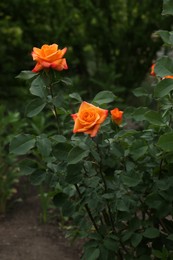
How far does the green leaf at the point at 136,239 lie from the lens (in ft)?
7.75

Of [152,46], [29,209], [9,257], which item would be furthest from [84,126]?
[152,46]

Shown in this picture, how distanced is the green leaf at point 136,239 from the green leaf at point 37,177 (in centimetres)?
44

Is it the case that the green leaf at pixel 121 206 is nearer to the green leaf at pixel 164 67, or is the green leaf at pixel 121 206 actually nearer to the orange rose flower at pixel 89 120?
the orange rose flower at pixel 89 120

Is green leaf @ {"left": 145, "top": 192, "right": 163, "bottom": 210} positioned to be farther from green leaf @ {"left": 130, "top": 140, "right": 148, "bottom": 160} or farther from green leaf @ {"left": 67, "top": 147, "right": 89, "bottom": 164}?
green leaf @ {"left": 67, "top": 147, "right": 89, "bottom": 164}

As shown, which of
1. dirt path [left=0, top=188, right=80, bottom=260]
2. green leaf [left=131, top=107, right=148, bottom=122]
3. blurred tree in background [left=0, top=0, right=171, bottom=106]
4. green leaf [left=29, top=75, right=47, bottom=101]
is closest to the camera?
green leaf [left=29, top=75, right=47, bottom=101]

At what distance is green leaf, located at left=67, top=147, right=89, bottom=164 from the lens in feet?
Result: 6.94

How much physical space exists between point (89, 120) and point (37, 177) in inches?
16.4

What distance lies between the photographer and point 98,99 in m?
2.42

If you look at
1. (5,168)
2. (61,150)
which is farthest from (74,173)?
(5,168)

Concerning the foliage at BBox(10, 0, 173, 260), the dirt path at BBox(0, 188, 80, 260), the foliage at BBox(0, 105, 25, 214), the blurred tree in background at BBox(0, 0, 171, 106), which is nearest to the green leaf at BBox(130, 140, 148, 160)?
the foliage at BBox(10, 0, 173, 260)

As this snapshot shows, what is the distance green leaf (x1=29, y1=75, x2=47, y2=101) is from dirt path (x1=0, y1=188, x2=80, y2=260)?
1369 mm

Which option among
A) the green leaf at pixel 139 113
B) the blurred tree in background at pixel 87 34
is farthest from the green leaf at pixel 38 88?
the blurred tree in background at pixel 87 34

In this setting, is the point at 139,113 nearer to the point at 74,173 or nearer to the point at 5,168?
the point at 74,173

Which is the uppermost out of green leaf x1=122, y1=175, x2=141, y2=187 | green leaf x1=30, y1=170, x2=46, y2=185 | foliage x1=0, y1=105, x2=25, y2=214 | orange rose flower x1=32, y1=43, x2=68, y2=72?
orange rose flower x1=32, y1=43, x2=68, y2=72
